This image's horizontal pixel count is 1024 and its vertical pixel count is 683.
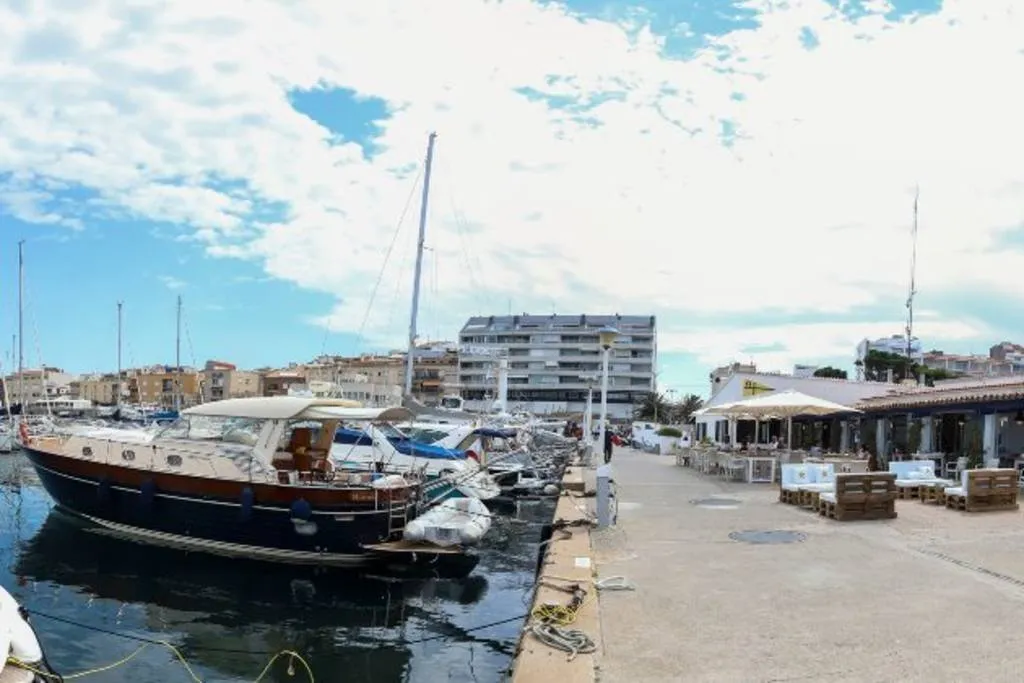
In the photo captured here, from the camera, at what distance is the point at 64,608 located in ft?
43.0

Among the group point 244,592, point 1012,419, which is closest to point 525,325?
point 1012,419

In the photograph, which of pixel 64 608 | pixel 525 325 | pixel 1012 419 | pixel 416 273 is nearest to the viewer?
pixel 64 608

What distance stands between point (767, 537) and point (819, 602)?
4368 millimetres

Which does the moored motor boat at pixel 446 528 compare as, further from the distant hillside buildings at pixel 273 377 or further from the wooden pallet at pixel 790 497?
the distant hillside buildings at pixel 273 377

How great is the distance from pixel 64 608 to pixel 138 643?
9.04 ft

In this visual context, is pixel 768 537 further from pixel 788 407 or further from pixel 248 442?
pixel 788 407

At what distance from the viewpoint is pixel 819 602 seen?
8484 millimetres

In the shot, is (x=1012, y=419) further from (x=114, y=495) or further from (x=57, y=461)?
(x=57, y=461)

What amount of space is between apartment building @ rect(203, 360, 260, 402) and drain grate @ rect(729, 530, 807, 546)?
126 metres

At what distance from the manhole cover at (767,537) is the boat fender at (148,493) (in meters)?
11.7

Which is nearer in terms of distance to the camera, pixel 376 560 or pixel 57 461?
pixel 376 560

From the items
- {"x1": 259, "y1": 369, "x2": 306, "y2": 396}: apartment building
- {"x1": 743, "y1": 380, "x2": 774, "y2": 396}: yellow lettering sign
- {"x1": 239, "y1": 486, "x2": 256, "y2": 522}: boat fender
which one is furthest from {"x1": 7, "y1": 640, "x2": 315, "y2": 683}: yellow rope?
{"x1": 259, "y1": 369, "x2": 306, "y2": 396}: apartment building

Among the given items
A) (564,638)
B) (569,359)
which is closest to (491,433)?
(564,638)

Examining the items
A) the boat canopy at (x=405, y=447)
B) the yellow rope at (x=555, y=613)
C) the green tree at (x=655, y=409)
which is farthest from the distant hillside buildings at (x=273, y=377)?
Result: the yellow rope at (x=555, y=613)
